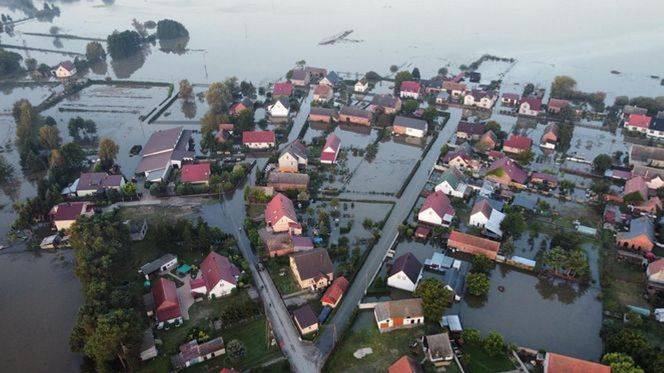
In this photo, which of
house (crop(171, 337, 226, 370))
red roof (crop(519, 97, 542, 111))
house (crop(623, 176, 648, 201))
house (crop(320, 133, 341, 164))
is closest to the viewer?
house (crop(171, 337, 226, 370))

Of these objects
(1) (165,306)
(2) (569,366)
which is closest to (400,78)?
(1) (165,306)

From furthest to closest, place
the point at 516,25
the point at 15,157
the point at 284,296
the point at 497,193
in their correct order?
the point at 516,25 → the point at 15,157 → the point at 497,193 → the point at 284,296

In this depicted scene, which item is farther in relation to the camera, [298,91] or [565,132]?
[298,91]

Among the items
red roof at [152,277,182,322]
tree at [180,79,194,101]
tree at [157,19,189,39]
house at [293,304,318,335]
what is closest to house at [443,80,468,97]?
tree at [180,79,194,101]

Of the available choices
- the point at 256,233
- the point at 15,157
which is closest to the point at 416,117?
the point at 256,233

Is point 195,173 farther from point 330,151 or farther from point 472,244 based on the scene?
point 472,244

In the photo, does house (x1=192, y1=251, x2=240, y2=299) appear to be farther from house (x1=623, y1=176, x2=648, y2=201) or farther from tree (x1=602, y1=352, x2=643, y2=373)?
house (x1=623, y1=176, x2=648, y2=201)

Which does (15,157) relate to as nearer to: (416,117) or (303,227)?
(303,227)
